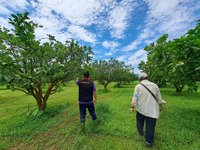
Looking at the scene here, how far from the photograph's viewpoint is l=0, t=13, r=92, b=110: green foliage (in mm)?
5342

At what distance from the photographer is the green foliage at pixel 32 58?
5.34m

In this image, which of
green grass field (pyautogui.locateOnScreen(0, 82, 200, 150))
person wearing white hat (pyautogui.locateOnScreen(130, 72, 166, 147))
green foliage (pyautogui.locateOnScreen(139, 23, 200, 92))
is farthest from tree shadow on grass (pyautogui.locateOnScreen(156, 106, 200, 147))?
green foliage (pyautogui.locateOnScreen(139, 23, 200, 92))

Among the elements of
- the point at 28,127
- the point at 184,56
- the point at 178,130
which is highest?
the point at 184,56

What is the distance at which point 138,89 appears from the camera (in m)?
4.11

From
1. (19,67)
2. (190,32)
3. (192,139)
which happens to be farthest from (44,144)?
(190,32)

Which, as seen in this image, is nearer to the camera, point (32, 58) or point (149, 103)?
point (149, 103)

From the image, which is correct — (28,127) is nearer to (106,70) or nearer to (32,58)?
(32,58)

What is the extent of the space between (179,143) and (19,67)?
22.7 ft

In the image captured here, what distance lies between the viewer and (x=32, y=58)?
671 cm

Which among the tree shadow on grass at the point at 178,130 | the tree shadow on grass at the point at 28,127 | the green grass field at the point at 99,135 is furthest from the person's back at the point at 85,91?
the tree shadow on grass at the point at 178,130

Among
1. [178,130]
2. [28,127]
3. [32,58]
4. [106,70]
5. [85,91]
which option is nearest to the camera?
[178,130]

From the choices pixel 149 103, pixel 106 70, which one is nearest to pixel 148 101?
pixel 149 103

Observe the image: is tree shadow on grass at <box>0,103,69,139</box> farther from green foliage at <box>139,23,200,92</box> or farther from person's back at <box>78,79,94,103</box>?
green foliage at <box>139,23,200,92</box>

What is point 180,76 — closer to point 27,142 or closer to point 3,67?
point 27,142
